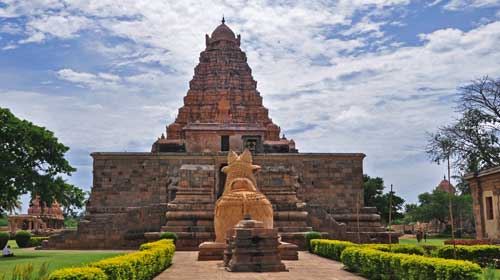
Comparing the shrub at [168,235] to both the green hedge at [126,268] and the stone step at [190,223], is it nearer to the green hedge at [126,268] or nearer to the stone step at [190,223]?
the stone step at [190,223]

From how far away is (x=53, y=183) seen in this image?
2038cm

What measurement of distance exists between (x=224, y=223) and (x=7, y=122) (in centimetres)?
1047

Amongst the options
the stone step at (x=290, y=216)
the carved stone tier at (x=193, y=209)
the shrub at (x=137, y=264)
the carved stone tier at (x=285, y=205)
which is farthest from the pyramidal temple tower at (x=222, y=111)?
the shrub at (x=137, y=264)

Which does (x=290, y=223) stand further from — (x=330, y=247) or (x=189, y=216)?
(x=330, y=247)

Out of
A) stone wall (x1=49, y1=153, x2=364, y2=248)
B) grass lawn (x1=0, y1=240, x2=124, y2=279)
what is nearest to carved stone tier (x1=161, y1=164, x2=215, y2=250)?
grass lawn (x1=0, y1=240, x2=124, y2=279)

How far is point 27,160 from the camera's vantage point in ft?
66.0

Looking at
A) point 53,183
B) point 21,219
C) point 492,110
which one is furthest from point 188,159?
point 21,219

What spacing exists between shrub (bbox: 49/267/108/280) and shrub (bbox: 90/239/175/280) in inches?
24.0

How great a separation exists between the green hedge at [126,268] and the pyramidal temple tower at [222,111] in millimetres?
19911

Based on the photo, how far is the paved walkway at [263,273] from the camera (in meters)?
11.0

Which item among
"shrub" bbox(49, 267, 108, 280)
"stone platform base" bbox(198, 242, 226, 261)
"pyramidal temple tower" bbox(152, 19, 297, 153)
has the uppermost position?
"pyramidal temple tower" bbox(152, 19, 297, 153)

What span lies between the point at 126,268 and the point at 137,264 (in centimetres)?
94

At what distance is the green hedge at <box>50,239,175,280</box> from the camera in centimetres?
679

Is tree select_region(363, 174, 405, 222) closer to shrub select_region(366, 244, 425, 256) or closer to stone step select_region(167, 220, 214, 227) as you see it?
stone step select_region(167, 220, 214, 227)
